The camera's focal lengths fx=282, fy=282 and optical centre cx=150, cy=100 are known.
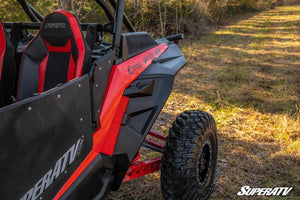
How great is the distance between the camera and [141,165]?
6.20ft

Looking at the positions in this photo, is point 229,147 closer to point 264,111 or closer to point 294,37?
point 264,111

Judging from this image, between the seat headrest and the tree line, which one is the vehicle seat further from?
the tree line

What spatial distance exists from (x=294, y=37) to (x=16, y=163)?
429 inches

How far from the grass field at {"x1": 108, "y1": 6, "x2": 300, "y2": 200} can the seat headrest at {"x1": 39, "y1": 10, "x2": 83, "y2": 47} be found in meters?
1.21

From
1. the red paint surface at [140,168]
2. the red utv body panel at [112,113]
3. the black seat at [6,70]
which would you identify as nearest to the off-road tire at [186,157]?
the red paint surface at [140,168]

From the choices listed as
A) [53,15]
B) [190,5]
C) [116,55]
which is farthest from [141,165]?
[190,5]

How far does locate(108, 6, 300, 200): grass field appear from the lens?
7.73 ft

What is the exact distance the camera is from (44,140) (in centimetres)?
110

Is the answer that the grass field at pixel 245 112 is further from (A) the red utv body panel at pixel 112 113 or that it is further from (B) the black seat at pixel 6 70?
(B) the black seat at pixel 6 70

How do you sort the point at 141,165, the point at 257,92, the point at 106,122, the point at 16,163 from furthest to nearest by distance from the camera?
the point at 257,92 < the point at 141,165 < the point at 106,122 < the point at 16,163

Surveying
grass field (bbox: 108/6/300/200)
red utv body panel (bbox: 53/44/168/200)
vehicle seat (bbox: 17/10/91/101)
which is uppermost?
vehicle seat (bbox: 17/10/91/101)

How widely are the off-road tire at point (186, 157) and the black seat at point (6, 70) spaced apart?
108cm

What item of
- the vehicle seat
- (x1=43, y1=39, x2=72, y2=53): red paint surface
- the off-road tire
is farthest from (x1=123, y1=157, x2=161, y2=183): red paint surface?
(x1=43, y1=39, x2=72, y2=53): red paint surface

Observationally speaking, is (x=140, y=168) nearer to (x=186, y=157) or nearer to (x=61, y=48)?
(x=186, y=157)
